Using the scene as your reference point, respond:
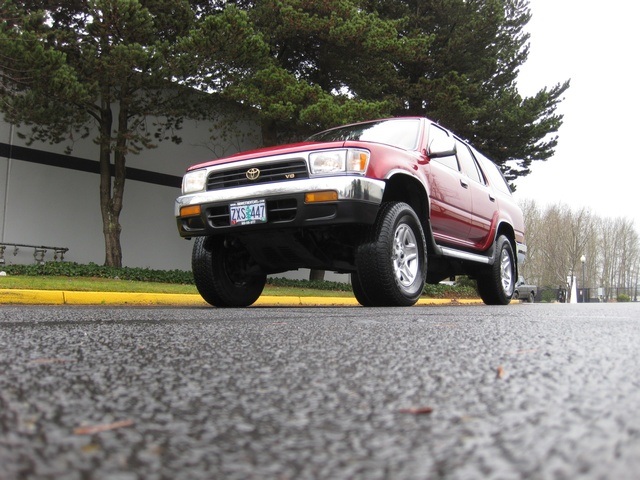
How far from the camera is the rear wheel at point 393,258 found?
465 cm

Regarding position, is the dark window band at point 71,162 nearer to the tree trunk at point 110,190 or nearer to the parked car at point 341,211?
the tree trunk at point 110,190

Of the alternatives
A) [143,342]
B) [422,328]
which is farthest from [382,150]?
[143,342]

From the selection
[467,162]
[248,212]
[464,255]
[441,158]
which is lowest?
[464,255]

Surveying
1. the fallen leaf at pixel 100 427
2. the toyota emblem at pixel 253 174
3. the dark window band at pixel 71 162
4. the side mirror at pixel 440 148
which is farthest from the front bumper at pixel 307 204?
the dark window band at pixel 71 162

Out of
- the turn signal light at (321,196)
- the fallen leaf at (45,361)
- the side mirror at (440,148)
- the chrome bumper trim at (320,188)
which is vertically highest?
the side mirror at (440,148)

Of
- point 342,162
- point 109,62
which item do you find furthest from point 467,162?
point 109,62

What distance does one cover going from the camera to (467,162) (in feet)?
21.2

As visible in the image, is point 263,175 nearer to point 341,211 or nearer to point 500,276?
point 341,211

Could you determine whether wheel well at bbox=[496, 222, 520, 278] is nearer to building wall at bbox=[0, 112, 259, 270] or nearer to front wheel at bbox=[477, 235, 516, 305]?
front wheel at bbox=[477, 235, 516, 305]

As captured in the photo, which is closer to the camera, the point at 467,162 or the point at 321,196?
the point at 321,196

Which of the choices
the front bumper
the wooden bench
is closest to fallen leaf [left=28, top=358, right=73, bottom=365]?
the front bumper

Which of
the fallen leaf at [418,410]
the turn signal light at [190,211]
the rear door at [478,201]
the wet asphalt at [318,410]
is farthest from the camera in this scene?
the rear door at [478,201]

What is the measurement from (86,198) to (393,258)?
12475 mm

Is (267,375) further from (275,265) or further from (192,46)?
(192,46)
